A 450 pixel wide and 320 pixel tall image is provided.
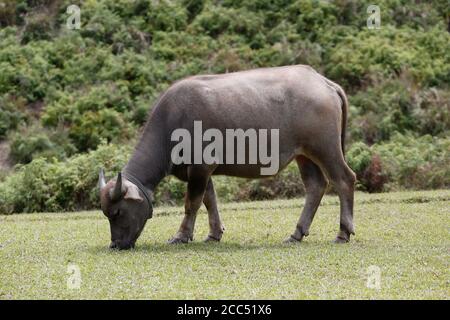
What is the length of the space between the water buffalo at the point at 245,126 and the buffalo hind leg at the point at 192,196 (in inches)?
0.6

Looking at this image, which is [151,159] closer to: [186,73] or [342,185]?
[342,185]

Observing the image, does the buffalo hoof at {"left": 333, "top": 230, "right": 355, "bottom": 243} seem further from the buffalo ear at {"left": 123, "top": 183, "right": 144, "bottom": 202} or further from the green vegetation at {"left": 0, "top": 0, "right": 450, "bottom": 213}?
the green vegetation at {"left": 0, "top": 0, "right": 450, "bottom": 213}

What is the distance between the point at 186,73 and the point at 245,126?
1557cm

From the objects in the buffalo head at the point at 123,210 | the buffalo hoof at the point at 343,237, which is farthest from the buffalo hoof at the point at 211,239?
the buffalo hoof at the point at 343,237

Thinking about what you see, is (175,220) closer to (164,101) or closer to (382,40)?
(164,101)

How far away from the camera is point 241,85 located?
12727 mm

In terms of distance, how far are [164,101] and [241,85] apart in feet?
3.90

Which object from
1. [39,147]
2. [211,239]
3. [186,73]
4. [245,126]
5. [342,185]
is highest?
[245,126]

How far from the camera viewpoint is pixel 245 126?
41.0 feet

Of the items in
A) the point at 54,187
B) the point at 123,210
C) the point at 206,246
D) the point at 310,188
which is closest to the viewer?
the point at 123,210

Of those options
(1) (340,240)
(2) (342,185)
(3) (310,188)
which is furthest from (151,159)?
(1) (340,240)

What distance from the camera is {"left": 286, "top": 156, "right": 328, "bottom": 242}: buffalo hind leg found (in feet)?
42.3
